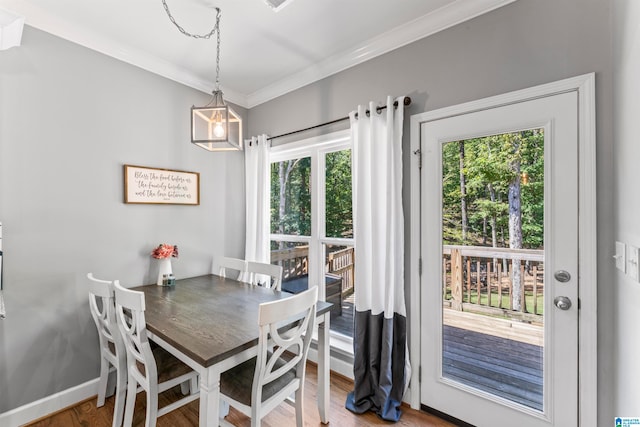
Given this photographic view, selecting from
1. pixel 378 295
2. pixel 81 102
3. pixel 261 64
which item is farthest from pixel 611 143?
pixel 81 102

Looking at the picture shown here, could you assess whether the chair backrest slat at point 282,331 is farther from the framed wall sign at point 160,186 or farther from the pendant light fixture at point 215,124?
the framed wall sign at point 160,186

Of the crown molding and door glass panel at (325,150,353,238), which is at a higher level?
the crown molding

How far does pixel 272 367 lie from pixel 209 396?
15.0 inches

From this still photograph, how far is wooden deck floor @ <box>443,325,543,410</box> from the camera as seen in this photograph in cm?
158

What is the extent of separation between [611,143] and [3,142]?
3.33 meters

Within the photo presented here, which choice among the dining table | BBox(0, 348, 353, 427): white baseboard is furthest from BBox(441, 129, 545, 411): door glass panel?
BBox(0, 348, 353, 427): white baseboard

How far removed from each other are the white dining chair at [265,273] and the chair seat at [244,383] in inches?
27.0

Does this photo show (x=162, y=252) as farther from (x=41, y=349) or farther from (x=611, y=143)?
(x=611, y=143)

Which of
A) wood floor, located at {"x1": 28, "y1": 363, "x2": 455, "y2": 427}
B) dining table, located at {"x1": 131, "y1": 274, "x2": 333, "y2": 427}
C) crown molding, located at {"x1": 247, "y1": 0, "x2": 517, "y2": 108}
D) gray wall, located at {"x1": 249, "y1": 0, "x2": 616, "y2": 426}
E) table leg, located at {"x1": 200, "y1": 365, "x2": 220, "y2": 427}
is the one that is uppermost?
crown molding, located at {"x1": 247, "y1": 0, "x2": 517, "y2": 108}

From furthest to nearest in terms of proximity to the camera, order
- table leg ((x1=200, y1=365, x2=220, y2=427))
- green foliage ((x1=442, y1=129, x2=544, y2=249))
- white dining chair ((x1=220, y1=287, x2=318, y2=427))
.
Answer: green foliage ((x1=442, y1=129, x2=544, y2=249)) → white dining chair ((x1=220, y1=287, x2=318, y2=427)) → table leg ((x1=200, y1=365, x2=220, y2=427))

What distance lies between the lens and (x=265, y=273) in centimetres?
233

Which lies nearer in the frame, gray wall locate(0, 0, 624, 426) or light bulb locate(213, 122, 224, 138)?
gray wall locate(0, 0, 624, 426)

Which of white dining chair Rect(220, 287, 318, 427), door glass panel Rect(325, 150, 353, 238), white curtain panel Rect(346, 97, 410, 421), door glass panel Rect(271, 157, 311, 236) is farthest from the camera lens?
door glass panel Rect(271, 157, 311, 236)

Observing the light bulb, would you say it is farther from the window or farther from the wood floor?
the wood floor
